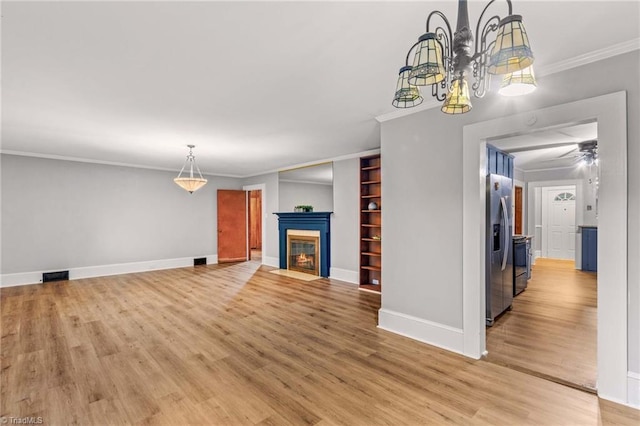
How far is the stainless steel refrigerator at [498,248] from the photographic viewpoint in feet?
11.9

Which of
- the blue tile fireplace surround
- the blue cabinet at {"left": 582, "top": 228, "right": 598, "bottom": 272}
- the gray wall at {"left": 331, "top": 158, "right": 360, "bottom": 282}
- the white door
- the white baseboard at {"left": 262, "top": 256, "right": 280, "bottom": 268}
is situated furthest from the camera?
the white door

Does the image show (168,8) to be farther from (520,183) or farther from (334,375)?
(520,183)

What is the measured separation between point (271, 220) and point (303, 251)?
5.03ft

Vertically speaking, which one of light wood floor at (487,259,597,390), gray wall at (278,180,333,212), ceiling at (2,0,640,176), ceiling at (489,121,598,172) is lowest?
light wood floor at (487,259,597,390)

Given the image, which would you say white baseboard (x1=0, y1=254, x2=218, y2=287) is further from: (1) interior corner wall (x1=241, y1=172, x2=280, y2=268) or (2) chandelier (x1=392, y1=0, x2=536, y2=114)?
(2) chandelier (x1=392, y1=0, x2=536, y2=114)

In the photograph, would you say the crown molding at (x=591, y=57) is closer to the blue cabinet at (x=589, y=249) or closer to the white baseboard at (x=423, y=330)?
the white baseboard at (x=423, y=330)

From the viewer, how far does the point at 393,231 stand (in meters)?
3.50

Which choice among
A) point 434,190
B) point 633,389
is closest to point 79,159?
point 434,190

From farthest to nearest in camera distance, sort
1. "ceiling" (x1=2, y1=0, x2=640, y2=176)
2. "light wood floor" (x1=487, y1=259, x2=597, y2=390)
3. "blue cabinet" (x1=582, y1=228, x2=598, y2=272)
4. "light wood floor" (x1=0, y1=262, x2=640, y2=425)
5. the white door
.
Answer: the white door
"blue cabinet" (x1=582, y1=228, x2=598, y2=272)
"light wood floor" (x1=487, y1=259, x2=597, y2=390)
"light wood floor" (x1=0, y1=262, x2=640, y2=425)
"ceiling" (x1=2, y1=0, x2=640, y2=176)

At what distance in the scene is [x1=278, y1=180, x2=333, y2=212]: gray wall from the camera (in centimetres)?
823

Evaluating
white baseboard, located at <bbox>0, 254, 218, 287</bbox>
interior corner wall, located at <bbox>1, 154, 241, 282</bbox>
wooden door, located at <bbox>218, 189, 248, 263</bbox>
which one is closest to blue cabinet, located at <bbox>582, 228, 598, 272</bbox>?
wooden door, located at <bbox>218, 189, 248, 263</bbox>

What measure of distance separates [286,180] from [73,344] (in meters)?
5.70

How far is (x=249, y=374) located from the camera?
8.34ft

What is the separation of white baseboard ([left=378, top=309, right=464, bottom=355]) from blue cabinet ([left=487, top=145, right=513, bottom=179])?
196 cm
